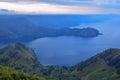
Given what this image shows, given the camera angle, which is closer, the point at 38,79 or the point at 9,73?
the point at 9,73

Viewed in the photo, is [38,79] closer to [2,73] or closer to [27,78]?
[27,78]

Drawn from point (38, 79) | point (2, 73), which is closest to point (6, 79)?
point (2, 73)

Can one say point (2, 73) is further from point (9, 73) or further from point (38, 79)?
point (38, 79)

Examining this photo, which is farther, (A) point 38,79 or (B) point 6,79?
(A) point 38,79

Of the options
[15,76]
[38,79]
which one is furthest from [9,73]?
[38,79]

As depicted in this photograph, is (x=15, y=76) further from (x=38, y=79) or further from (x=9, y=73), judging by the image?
(x=38, y=79)
